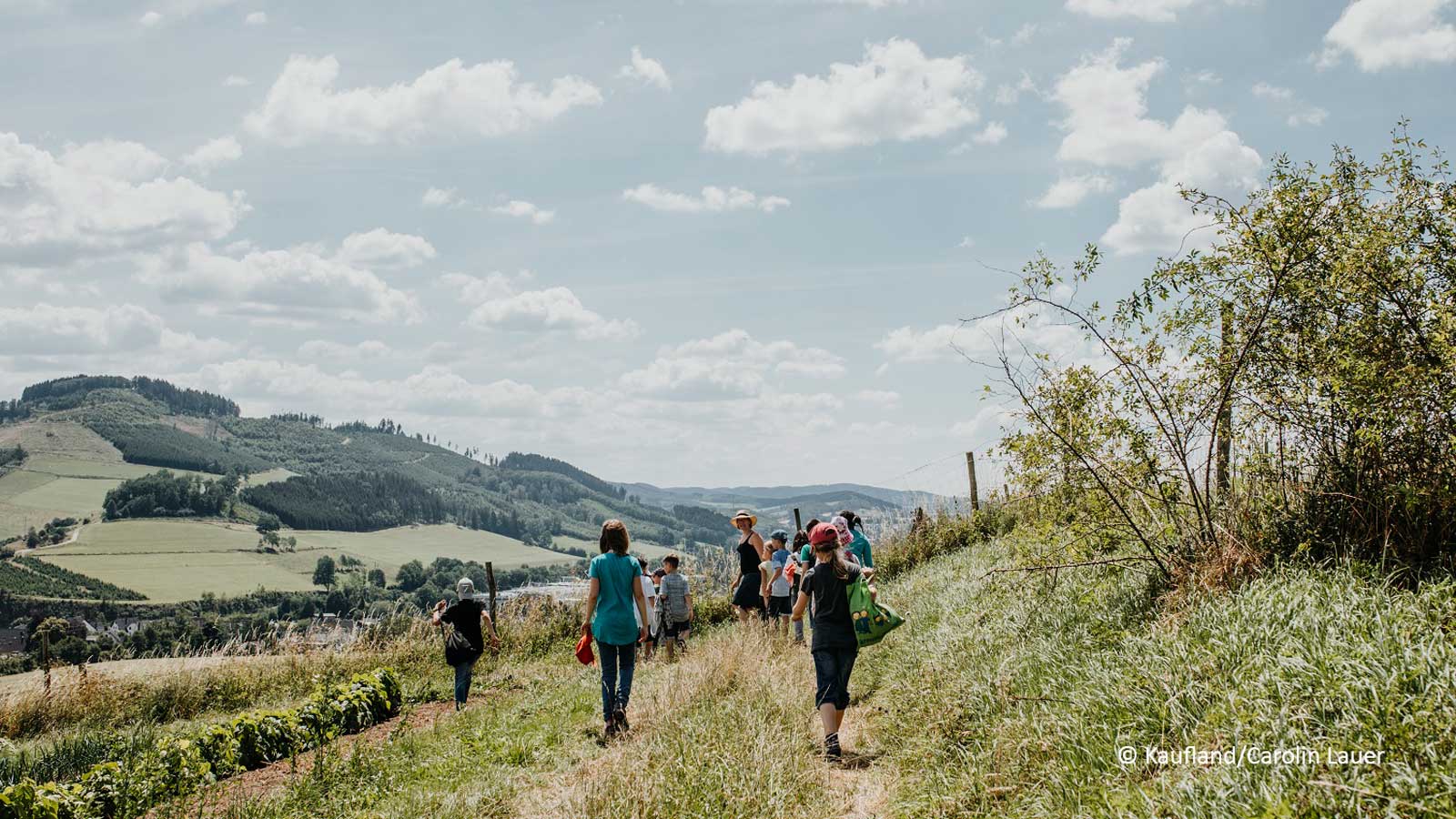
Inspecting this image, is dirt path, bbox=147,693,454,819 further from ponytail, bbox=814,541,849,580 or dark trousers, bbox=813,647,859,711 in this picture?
ponytail, bbox=814,541,849,580

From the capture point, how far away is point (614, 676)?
24.5 feet

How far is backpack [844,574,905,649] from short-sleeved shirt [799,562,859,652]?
0.03m

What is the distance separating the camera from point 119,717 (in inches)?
537

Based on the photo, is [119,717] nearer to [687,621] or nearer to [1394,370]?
[687,621]

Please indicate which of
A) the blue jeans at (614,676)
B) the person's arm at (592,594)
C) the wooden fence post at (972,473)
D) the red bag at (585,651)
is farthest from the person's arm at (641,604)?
the wooden fence post at (972,473)

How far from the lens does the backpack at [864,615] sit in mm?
6469

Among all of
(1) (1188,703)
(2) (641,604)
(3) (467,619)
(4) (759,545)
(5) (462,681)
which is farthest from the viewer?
(4) (759,545)

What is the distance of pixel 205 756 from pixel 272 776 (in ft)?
2.37

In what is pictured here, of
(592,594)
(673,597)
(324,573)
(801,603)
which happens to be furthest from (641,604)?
(324,573)

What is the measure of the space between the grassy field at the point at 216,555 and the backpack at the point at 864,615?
4865 inches

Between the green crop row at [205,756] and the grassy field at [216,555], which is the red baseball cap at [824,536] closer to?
the green crop row at [205,756]

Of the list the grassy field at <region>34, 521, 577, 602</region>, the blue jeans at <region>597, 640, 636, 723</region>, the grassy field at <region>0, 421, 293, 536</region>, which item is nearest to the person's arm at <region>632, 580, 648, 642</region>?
the blue jeans at <region>597, 640, 636, 723</region>

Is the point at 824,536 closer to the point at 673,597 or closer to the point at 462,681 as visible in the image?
the point at 462,681

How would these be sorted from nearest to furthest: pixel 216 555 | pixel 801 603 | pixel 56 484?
pixel 801 603, pixel 216 555, pixel 56 484
